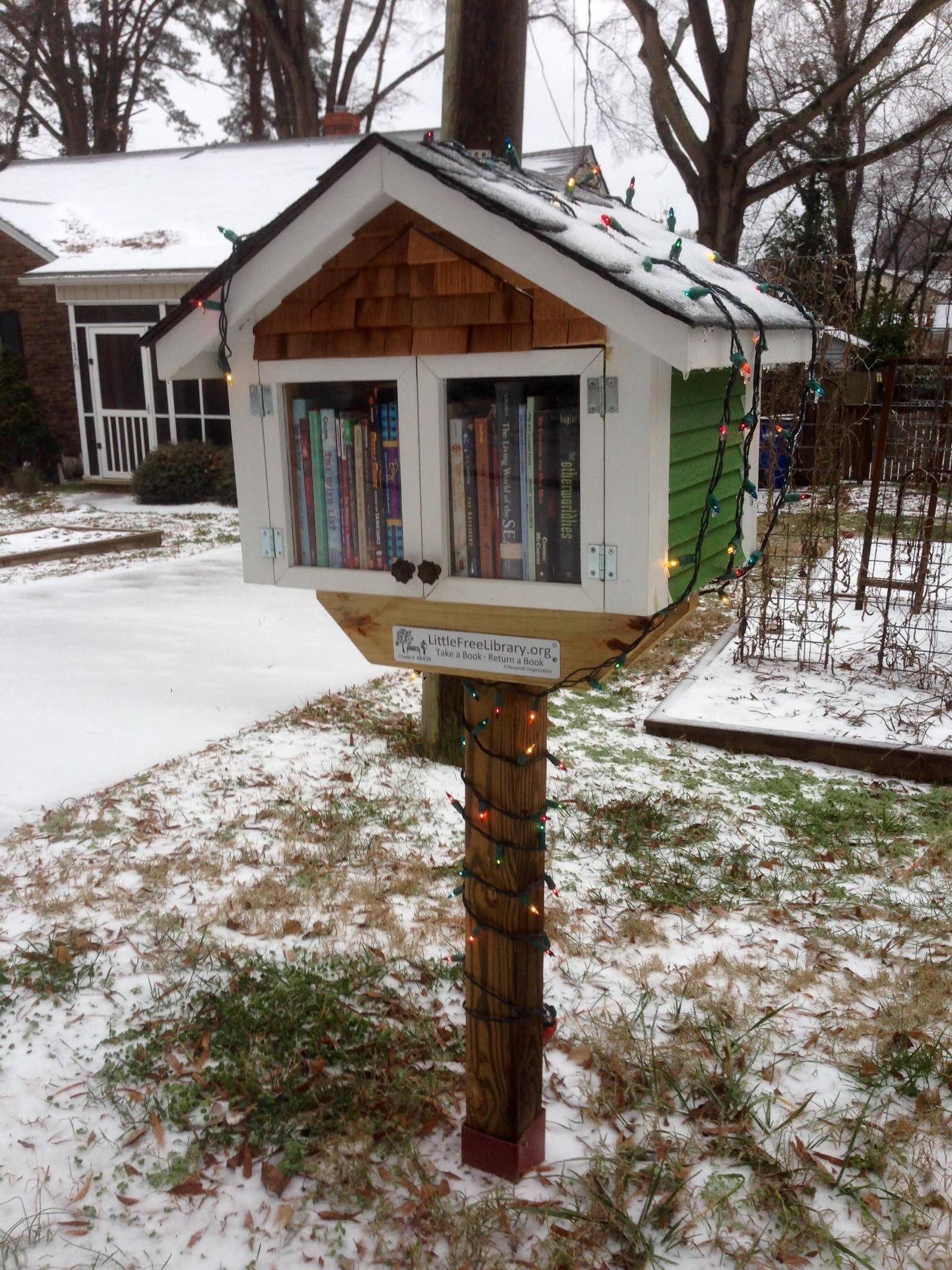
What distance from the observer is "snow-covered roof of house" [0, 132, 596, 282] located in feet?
47.5

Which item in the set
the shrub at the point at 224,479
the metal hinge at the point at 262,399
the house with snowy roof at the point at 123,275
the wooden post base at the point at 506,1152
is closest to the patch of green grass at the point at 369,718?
the wooden post base at the point at 506,1152

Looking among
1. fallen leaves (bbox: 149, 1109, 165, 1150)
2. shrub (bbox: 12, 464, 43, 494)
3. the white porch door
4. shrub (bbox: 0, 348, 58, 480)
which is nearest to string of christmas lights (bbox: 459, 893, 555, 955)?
fallen leaves (bbox: 149, 1109, 165, 1150)

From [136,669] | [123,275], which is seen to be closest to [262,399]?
[136,669]

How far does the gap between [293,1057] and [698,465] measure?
1.95 m

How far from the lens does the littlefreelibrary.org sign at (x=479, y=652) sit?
7.16 feet

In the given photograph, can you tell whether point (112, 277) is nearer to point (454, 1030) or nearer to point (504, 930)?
point (454, 1030)

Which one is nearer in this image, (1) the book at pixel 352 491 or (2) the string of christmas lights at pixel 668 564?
(2) the string of christmas lights at pixel 668 564

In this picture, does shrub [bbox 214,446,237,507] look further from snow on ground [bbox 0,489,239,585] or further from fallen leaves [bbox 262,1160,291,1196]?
fallen leaves [bbox 262,1160,291,1196]

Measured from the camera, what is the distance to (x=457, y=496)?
84.9 inches

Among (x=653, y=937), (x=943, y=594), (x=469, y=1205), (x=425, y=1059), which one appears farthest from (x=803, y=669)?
(x=469, y=1205)

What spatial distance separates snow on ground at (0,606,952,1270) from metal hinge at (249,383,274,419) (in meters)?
1.78

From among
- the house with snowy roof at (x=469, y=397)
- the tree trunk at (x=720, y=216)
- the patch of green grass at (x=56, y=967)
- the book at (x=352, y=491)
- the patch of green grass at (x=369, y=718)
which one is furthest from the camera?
the tree trunk at (x=720, y=216)

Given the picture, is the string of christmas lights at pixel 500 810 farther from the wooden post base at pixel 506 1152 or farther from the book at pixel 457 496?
the wooden post base at pixel 506 1152

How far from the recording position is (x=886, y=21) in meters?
12.2
